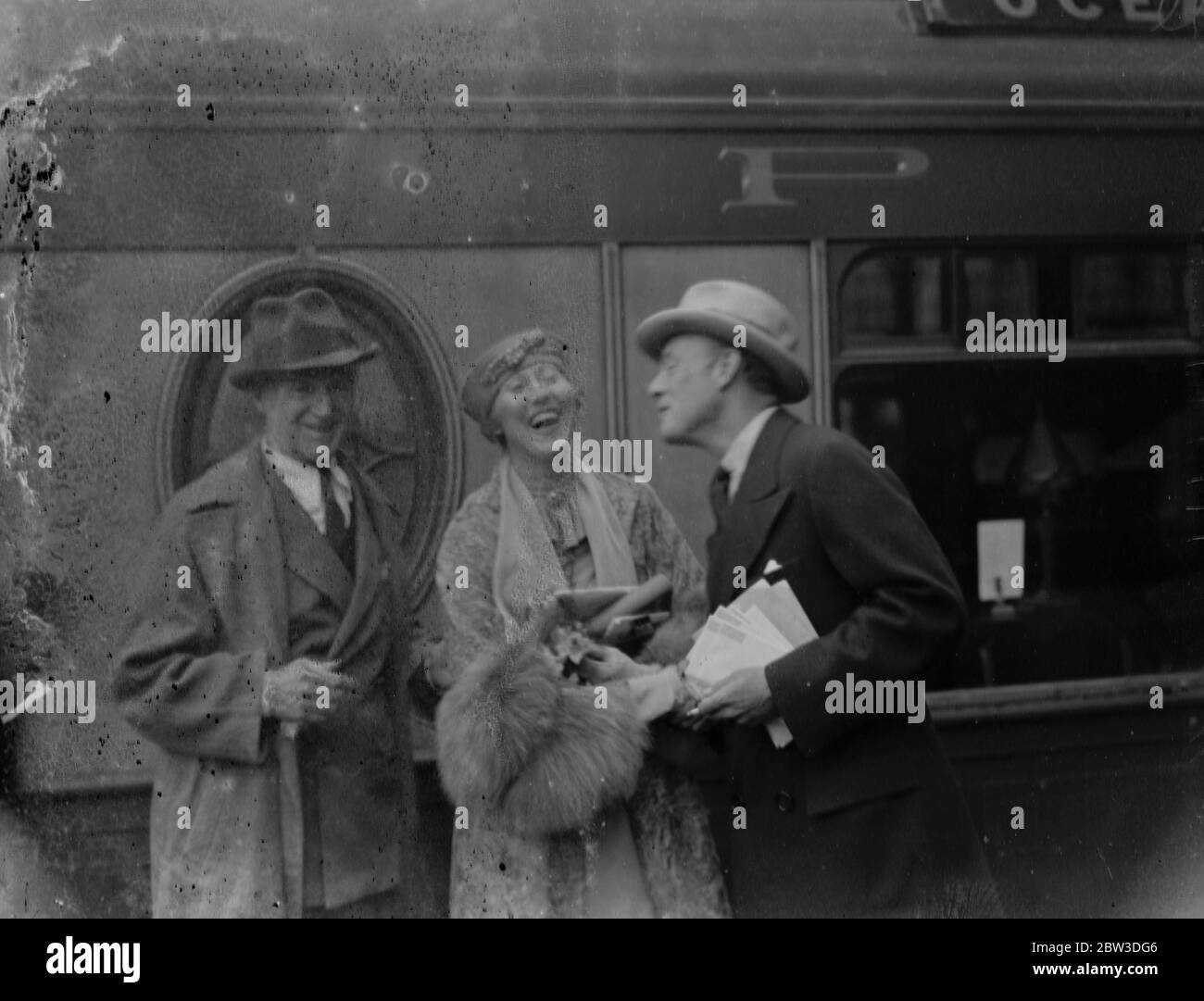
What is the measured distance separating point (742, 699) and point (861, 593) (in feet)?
1.24

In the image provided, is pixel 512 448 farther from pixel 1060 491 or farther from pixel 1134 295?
pixel 1134 295

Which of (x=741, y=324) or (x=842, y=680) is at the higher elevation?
(x=741, y=324)

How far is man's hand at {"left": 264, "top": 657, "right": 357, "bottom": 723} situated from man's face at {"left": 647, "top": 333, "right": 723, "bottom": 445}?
999 mm

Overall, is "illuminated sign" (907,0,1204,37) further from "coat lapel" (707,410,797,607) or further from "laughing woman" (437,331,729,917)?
"laughing woman" (437,331,729,917)

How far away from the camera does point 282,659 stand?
3.51 meters

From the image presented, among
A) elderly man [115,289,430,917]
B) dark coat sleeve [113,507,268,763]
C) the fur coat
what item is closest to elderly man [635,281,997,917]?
the fur coat

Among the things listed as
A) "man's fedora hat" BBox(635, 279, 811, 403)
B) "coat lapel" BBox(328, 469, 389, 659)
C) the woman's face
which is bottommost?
"coat lapel" BBox(328, 469, 389, 659)

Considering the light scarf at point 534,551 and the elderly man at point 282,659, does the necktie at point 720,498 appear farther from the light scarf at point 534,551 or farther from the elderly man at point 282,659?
the elderly man at point 282,659

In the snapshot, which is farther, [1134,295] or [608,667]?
[1134,295]

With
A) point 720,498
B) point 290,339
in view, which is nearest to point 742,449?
point 720,498

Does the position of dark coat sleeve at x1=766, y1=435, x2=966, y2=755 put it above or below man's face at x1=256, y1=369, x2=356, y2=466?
below

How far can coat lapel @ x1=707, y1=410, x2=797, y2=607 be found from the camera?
3.50 meters

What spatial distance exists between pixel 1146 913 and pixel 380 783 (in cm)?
196
